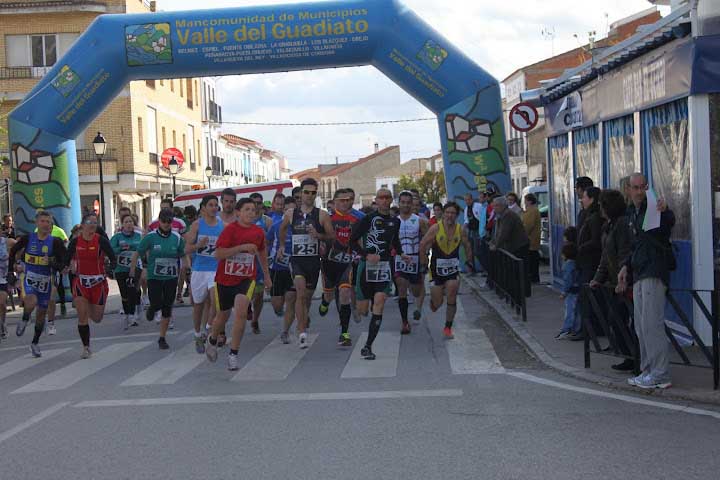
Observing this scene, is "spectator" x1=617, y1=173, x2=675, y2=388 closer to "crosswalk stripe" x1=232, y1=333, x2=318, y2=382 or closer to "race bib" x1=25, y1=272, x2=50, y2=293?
"crosswalk stripe" x1=232, y1=333, x2=318, y2=382

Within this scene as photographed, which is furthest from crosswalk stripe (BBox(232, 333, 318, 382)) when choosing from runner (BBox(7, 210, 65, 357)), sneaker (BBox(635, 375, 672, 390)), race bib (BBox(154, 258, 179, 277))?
sneaker (BBox(635, 375, 672, 390))

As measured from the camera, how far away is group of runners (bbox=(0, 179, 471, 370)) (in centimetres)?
1053

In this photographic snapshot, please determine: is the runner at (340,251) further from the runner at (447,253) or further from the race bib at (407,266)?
the runner at (447,253)

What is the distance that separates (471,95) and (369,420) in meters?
13.9

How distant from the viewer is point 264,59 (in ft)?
66.5

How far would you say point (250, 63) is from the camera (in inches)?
802

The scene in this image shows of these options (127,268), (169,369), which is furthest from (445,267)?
(127,268)

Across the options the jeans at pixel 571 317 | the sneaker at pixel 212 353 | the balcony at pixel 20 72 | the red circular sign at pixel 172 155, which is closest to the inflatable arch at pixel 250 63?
the jeans at pixel 571 317

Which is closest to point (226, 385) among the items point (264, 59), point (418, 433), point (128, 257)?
point (418, 433)

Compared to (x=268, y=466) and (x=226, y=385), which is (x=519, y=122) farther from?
(x=268, y=466)

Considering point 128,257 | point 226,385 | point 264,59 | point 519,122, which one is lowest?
point 226,385

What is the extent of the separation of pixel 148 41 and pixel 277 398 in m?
13.3

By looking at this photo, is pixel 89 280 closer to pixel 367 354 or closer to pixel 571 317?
pixel 367 354

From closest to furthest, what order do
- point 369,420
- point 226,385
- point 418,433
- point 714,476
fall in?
point 714,476 < point 418,433 < point 369,420 < point 226,385
